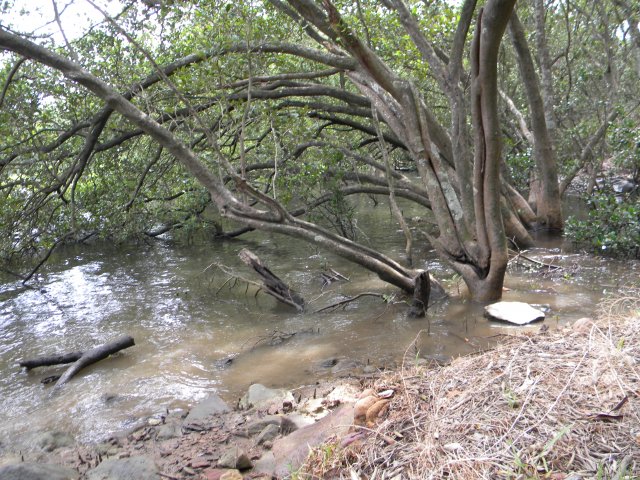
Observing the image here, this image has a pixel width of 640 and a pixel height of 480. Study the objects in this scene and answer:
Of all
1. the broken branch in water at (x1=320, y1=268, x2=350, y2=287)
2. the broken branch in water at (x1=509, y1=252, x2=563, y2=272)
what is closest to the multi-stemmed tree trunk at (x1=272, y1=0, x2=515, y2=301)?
the broken branch in water at (x1=509, y1=252, x2=563, y2=272)

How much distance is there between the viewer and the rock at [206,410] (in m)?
4.55

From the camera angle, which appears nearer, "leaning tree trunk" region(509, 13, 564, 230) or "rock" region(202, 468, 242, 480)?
"rock" region(202, 468, 242, 480)

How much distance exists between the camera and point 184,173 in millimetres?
11773

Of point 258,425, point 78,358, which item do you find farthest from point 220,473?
point 78,358

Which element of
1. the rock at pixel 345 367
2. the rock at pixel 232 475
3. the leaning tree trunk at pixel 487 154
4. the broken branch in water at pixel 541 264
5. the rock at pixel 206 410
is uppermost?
the leaning tree trunk at pixel 487 154

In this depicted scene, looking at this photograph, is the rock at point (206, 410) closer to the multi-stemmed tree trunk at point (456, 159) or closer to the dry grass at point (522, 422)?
the dry grass at point (522, 422)

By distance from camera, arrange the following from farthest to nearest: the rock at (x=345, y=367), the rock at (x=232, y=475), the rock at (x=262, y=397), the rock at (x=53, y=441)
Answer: the rock at (x=345, y=367), the rock at (x=262, y=397), the rock at (x=53, y=441), the rock at (x=232, y=475)

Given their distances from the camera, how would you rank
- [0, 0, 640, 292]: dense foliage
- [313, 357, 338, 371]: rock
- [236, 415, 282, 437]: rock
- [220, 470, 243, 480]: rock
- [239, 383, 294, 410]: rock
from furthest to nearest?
[0, 0, 640, 292]: dense foliage → [313, 357, 338, 371]: rock → [239, 383, 294, 410]: rock → [236, 415, 282, 437]: rock → [220, 470, 243, 480]: rock

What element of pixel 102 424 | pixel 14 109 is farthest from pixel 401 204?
pixel 102 424

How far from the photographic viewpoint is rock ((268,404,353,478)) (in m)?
3.13

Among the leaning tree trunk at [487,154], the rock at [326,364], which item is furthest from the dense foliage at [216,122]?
the rock at [326,364]

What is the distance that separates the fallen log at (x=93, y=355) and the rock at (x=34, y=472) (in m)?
2.31

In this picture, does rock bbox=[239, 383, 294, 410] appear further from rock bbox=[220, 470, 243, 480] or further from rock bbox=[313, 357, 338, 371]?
rock bbox=[220, 470, 243, 480]

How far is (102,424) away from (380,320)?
354cm
